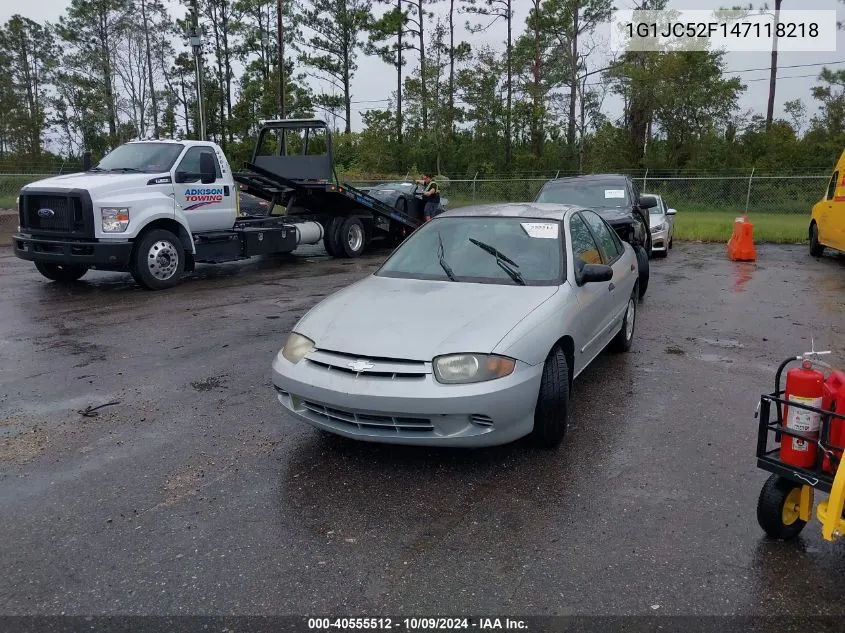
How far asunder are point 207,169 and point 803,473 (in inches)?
393

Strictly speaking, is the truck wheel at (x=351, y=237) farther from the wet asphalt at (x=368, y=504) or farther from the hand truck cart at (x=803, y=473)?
the hand truck cart at (x=803, y=473)

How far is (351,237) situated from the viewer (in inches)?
606

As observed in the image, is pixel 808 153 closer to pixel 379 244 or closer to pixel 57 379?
pixel 379 244

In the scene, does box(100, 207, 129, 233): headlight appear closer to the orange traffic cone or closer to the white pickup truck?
the white pickup truck

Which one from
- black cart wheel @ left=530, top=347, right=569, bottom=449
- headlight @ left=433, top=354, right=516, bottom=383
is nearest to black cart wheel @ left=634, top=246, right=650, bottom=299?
black cart wheel @ left=530, top=347, right=569, bottom=449

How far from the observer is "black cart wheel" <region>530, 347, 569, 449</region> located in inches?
169

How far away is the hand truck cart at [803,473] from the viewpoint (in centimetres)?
292

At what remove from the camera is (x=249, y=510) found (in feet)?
12.4

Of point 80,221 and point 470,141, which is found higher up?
point 470,141

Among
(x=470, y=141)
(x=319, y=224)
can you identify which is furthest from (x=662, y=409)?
(x=470, y=141)

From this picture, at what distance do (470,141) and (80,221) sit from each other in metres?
36.5

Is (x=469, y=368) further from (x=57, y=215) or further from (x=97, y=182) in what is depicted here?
(x=57, y=215)

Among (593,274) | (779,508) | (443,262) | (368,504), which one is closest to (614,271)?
(593,274)

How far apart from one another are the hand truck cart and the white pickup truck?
9174 mm
